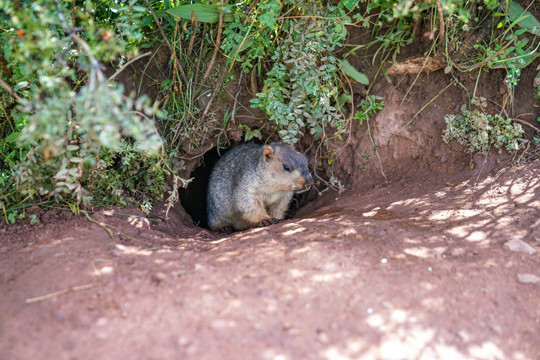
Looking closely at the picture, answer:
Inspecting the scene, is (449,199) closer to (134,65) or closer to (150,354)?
(150,354)

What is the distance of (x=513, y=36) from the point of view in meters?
4.95

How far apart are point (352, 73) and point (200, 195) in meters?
3.97

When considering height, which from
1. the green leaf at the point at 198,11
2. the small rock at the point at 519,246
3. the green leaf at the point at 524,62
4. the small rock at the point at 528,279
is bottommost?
the small rock at the point at 528,279

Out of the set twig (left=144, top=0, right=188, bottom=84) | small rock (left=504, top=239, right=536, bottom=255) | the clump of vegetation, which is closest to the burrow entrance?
twig (left=144, top=0, right=188, bottom=84)

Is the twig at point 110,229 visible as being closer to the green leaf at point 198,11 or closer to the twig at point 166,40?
the twig at point 166,40

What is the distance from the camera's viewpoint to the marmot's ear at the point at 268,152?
18.6 feet

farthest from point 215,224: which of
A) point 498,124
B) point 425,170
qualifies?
point 498,124

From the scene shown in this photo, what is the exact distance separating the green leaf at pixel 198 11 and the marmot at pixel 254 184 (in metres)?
1.75

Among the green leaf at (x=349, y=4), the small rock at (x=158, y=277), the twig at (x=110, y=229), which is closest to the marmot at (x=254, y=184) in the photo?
the green leaf at (x=349, y=4)

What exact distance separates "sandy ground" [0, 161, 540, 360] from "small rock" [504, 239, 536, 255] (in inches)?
0.5

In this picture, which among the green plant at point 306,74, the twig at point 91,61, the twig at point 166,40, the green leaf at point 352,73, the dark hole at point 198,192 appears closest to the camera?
the twig at point 91,61

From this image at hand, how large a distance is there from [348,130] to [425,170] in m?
1.18

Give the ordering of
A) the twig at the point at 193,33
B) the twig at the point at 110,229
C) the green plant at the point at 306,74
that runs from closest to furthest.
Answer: the twig at the point at 110,229, the twig at the point at 193,33, the green plant at the point at 306,74

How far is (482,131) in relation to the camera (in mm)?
5332
